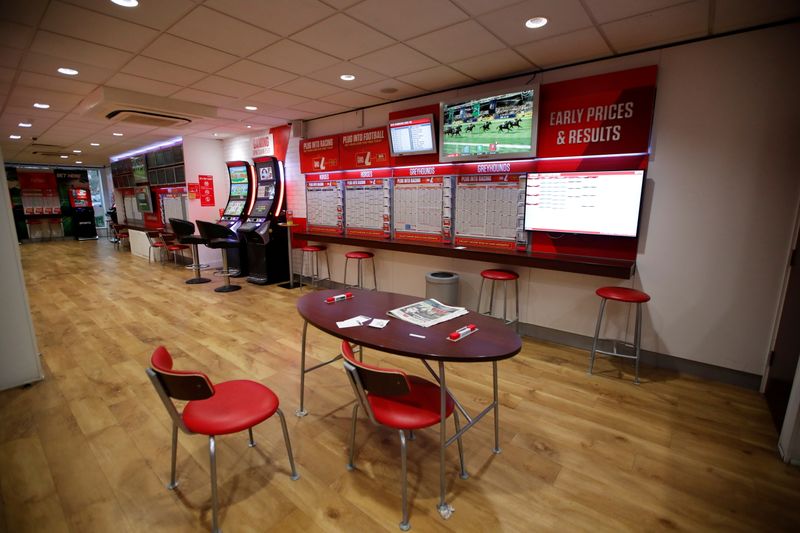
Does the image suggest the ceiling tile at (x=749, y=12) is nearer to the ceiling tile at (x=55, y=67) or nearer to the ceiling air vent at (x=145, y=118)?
the ceiling tile at (x=55, y=67)

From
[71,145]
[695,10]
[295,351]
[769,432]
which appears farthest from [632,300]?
[71,145]

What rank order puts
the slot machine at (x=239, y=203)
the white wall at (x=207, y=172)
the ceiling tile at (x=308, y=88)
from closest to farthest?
the ceiling tile at (x=308, y=88) < the slot machine at (x=239, y=203) < the white wall at (x=207, y=172)

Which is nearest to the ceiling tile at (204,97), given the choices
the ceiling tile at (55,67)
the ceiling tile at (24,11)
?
the ceiling tile at (55,67)

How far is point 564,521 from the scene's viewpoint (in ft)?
6.03

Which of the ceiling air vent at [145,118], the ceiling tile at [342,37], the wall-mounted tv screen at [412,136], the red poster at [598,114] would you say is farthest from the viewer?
the ceiling air vent at [145,118]

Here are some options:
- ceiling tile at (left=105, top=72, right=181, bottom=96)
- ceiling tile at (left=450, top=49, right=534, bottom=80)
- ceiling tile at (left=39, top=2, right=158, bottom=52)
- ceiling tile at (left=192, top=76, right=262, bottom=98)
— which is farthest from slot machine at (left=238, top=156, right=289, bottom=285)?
ceiling tile at (left=450, top=49, right=534, bottom=80)

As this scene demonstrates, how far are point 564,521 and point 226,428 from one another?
1761 millimetres

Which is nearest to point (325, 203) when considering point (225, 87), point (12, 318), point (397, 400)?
point (225, 87)

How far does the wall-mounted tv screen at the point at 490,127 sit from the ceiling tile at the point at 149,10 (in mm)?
2791

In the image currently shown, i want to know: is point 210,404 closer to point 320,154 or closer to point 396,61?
point 396,61

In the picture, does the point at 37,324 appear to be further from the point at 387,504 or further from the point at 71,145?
the point at 71,145

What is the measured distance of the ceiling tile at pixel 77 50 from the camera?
3.09 metres

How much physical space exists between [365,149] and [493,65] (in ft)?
7.80

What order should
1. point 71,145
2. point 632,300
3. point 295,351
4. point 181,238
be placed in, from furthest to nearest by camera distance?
point 71,145 → point 181,238 → point 295,351 → point 632,300
